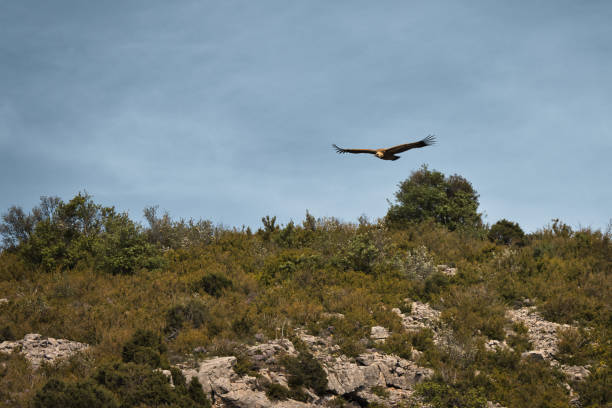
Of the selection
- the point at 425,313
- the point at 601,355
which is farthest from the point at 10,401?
the point at 601,355

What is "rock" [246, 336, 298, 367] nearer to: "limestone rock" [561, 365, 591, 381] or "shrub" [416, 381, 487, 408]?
"shrub" [416, 381, 487, 408]

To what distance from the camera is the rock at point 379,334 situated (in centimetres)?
1641

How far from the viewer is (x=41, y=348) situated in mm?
15023

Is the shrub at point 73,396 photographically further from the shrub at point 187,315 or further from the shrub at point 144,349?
the shrub at point 187,315

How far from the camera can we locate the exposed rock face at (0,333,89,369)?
14.5m

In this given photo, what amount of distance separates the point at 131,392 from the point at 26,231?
1644 cm

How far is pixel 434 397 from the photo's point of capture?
14.0 m

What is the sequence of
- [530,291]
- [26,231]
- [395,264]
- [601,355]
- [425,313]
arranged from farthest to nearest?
[26,231] < [395,264] < [530,291] < [425,313] < [601,355]

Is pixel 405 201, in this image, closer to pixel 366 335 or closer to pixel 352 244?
pixel 352 244

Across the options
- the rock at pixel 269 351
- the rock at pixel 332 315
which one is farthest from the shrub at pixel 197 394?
the rock at pixel 332 315

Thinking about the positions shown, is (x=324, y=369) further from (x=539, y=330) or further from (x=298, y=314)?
(x=539, y=330)

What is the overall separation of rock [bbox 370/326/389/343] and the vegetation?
1.11 ft

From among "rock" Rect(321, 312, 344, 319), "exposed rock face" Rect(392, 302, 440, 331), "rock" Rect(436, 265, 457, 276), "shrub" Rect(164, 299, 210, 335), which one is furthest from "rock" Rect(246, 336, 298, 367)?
"rock" Rect(436, 265, 457, 276)

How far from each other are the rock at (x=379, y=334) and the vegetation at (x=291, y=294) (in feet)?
1.11
